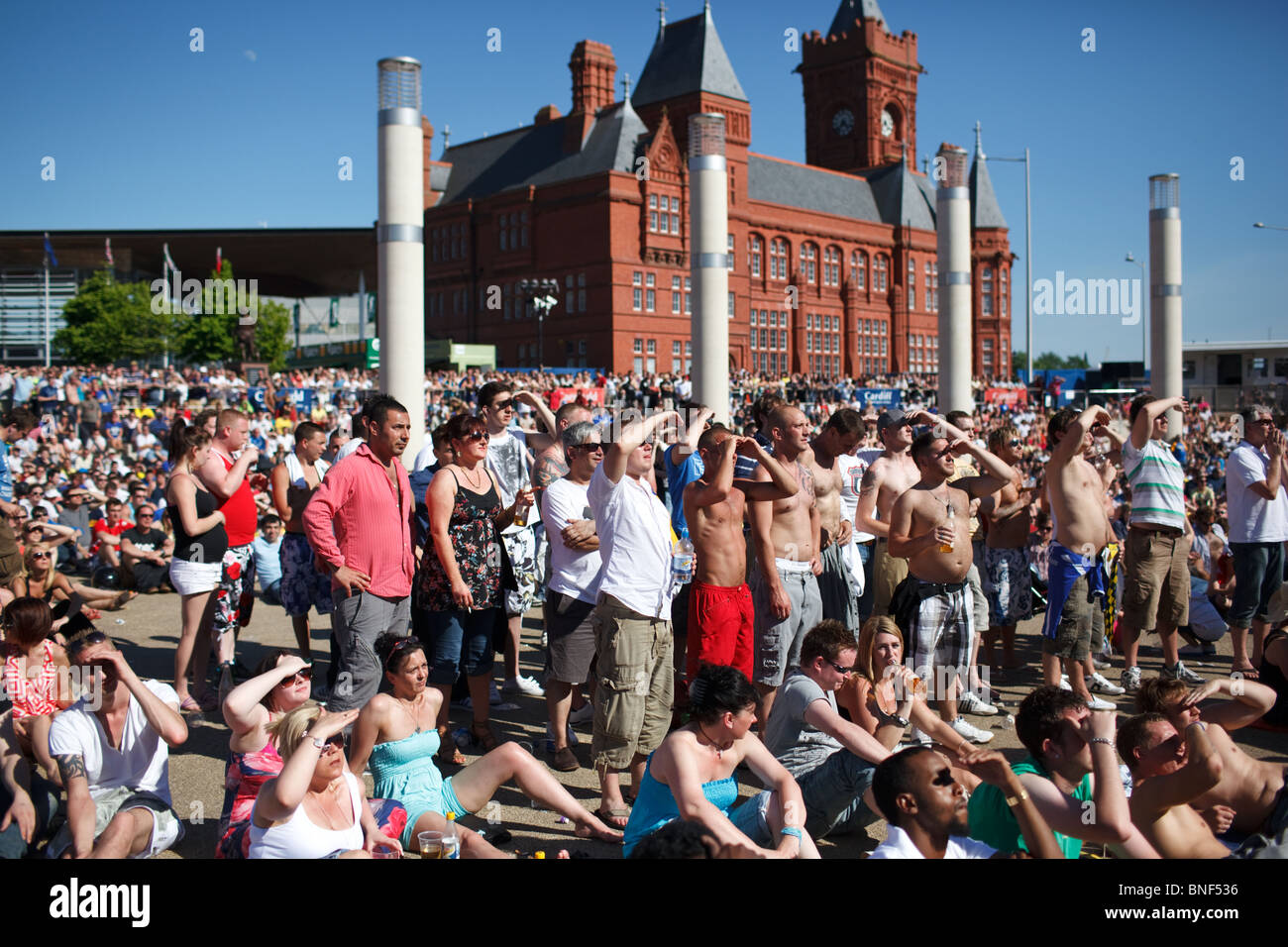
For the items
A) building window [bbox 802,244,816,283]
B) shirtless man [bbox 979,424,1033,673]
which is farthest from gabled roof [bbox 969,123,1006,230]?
shirtless man [bbox 979,424,1033,673]

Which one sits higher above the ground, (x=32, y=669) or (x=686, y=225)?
(x=686, y=225)

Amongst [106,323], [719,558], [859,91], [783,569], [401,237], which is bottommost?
[783,569]

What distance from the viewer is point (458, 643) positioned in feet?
20.0

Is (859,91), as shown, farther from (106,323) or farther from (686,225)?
(106,323)

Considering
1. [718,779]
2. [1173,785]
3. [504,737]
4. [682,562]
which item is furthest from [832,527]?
[1173,785]

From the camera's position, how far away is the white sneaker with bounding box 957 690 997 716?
21.8 ft

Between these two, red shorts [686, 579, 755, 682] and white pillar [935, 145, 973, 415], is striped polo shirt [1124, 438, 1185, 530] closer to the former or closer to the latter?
red shorts [686, 579, 755, 682]

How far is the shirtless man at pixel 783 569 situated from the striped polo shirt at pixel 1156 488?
2.83 m

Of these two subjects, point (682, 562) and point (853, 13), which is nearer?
point (682, 562)

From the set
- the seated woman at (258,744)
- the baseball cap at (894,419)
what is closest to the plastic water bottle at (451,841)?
the seated woman at (258,744)

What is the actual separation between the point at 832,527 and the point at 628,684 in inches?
85.2

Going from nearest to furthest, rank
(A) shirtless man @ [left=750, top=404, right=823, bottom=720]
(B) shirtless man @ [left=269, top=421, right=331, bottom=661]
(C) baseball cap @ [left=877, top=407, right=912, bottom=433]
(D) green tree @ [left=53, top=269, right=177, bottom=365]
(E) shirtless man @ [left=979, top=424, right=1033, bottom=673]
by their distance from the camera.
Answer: (A) shirtless man @ [left=750, top=404, right=823, bottom=720] → (C) baseball cap @ [left=877, top=407, right=912, bottom=433] → (B) shirtless man @ [left=269, top=421, right=331, bottom=661] → (E) shirtless man @ [left=979, top=424, right=1033, bottom=673] → (D) green tree @ [left=53, top=269, right=177, bottom=365]

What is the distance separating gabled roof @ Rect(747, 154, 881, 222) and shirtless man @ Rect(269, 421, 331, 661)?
58.3 m
